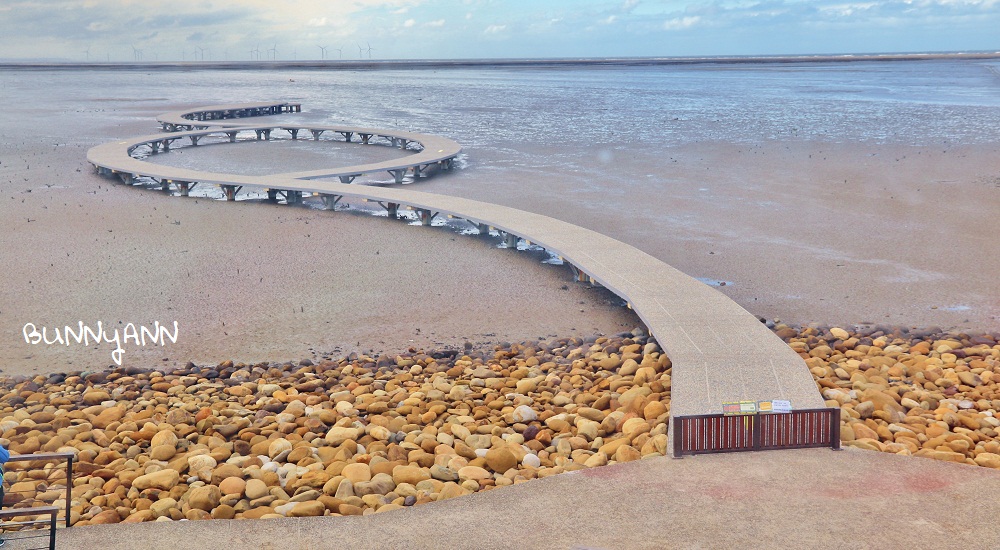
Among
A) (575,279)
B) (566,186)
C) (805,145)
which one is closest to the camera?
(575,279)

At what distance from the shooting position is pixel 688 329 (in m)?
9.05

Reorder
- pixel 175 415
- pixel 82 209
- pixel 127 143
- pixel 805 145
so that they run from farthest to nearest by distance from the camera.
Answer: pixel 805 145
pixel 127 143
pixel 82 209
pixel 175 415

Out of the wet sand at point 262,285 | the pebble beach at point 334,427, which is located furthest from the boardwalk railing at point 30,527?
the wet sand at point 262,285

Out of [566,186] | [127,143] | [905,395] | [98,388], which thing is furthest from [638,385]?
[127,143]

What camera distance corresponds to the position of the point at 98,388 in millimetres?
8930

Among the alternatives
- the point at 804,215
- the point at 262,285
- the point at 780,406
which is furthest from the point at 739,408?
the point at 804,215

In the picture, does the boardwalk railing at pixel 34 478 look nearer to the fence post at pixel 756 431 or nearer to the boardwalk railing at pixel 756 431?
the boardwalk railing at pixel 756 431

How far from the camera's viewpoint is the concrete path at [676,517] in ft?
17.2

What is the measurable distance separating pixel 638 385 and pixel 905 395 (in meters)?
2.37

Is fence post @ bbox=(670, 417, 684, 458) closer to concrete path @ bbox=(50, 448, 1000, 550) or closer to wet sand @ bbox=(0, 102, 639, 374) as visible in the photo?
concrete path @ bbox=(50, 448, 1000, 550)

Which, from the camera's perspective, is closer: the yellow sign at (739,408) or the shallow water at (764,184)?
the yellow sign at (739,408)

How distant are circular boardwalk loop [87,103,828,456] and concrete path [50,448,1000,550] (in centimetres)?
39

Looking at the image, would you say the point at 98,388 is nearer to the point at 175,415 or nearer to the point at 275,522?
the point at 175,415

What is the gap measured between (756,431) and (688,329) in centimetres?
252
